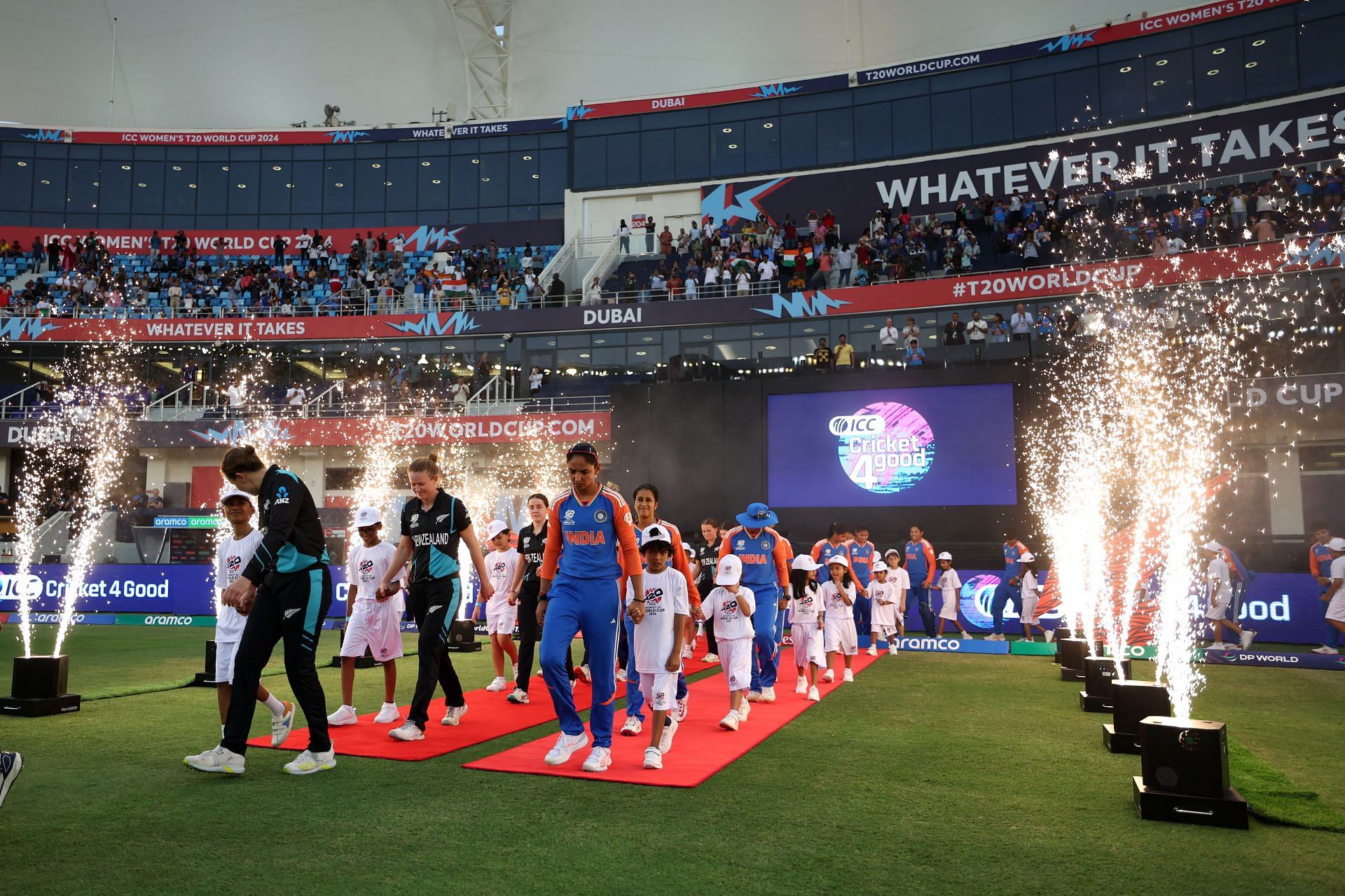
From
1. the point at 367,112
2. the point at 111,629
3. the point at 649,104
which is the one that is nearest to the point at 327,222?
the point at 367,112

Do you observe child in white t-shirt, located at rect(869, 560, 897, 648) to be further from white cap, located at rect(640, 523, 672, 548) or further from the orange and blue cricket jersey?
the orange and blue cricket jersey

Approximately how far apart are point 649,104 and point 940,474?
74.9 feet

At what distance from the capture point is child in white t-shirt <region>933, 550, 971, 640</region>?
59.8 feet

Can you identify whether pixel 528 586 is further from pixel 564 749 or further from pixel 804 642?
pixel 564 749

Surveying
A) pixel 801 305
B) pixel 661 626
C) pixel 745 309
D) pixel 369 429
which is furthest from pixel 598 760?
pixel 369 429

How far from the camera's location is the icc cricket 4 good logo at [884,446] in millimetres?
22109

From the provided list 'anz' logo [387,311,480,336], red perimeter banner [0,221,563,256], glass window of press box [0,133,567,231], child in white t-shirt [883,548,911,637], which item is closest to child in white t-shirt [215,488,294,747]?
child in white t-shirt [883,548,911,637]

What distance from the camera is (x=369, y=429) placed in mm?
32312

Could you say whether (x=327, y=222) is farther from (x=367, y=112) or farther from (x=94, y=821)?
(x=94, y=821)

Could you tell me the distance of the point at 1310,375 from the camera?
20.3 m

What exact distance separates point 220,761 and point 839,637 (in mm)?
7572

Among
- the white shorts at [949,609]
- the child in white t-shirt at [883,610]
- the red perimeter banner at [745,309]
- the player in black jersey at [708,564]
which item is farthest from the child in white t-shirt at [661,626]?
the red perimeter banner at [745,309]

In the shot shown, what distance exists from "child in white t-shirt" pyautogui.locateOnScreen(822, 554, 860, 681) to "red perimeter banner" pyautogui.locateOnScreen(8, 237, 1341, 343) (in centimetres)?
1794

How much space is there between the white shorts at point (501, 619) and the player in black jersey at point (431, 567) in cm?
257
